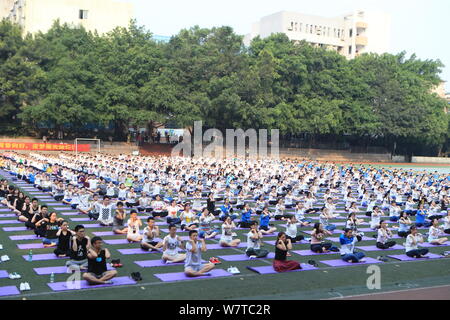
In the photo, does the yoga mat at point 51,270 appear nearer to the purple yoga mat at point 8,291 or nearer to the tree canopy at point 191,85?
the purple yoga mat at point 8,291

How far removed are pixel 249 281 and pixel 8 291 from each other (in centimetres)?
484

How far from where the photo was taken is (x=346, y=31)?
8056 cm

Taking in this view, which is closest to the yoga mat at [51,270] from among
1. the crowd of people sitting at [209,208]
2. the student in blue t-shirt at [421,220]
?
the crowd of people sitting at [209,208]

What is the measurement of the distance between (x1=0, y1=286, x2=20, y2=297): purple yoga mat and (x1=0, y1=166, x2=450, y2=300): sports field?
17cm

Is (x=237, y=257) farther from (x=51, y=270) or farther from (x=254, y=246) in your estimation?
(x=51, y=270)

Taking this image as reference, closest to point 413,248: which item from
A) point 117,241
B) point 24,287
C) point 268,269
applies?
point 268,269

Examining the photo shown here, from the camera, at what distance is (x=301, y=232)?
55.8 feet

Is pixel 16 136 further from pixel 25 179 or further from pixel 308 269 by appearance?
pixel 308 269

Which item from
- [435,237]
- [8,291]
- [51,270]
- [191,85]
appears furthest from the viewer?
[191,85]

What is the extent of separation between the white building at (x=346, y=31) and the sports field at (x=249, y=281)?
66.5 meters

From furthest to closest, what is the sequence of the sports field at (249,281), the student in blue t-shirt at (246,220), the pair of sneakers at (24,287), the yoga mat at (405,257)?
1. the student in blue t-shirt at (246,220)
2. the yoga mat at (405,257)
3. the sports field at (249,281)
4. the pair of sneakers at (24,287)

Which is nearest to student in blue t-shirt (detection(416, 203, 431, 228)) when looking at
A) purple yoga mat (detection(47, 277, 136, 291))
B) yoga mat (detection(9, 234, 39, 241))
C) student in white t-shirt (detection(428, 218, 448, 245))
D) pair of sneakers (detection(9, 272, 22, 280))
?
student in white t-shirt (detection(428, 218, 448, 245))

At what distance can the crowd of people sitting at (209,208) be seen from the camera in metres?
12.1

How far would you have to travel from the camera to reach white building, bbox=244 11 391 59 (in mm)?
76250
